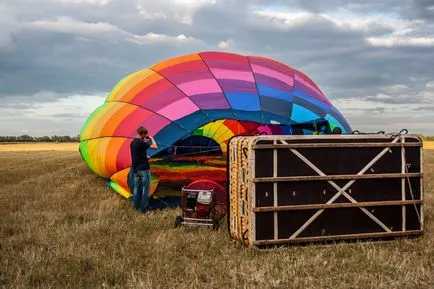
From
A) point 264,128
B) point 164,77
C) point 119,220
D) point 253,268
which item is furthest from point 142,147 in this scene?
point 253,268

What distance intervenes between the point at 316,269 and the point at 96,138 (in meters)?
7.17

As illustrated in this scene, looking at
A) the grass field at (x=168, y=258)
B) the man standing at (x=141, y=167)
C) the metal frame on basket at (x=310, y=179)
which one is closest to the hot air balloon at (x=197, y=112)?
the man standing at (x=141, y=167)

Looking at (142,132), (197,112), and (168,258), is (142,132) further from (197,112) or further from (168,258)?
(168,258)

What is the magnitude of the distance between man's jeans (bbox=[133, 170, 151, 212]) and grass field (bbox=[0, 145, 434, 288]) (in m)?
0.41

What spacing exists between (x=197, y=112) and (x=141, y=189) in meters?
1.67

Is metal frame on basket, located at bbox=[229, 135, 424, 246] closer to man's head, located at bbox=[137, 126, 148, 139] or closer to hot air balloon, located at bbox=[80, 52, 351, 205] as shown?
man's head, located at bbox=[137, 126, 148, 139]

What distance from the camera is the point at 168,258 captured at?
583cm

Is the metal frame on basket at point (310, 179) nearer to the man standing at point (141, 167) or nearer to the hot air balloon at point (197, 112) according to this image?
the man standing at point (141, 167)

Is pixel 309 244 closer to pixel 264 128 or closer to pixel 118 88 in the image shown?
pixel 264 128

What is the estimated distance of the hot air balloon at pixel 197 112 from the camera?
971cm

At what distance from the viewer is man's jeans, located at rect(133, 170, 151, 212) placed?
8.89 meters

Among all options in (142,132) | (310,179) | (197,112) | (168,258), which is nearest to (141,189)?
(142,132)

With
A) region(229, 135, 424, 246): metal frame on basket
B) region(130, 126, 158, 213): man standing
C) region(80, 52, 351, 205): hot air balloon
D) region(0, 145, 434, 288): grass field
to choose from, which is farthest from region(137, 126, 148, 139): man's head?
region(229, 135, 424, 246): metal frame on basket

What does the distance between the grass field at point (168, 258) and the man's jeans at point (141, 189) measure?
0.41m
